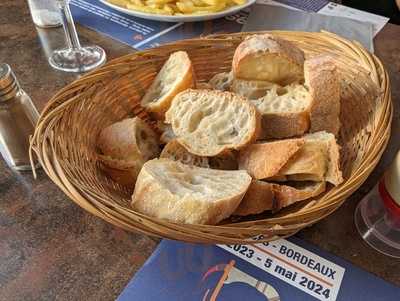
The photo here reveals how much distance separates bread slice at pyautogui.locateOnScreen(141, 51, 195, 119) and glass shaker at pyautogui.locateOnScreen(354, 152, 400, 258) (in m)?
0.36

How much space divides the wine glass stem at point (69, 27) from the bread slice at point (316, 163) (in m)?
0.65

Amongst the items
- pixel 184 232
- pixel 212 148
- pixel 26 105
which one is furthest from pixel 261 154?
pixel 26 105

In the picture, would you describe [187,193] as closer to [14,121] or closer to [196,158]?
[196,158]

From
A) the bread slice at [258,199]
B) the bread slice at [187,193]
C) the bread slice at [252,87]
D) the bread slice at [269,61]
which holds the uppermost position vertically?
the bread slice at [269,61]

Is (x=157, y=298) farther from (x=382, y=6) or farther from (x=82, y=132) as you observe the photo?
(x=382, y=6)

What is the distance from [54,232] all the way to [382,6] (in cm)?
158

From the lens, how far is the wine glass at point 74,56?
980mm

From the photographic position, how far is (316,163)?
0.59 metres

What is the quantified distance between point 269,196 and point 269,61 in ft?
0.85

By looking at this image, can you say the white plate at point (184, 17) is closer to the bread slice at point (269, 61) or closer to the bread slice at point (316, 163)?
the bread slice at point (269, 61)

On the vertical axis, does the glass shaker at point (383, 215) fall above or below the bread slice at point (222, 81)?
below

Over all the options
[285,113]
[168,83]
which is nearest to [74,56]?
[168,83]

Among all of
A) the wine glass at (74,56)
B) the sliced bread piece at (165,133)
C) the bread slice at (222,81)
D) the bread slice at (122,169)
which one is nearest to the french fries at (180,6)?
the wine glass at (74,56)

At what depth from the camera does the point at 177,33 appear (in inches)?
42.7
